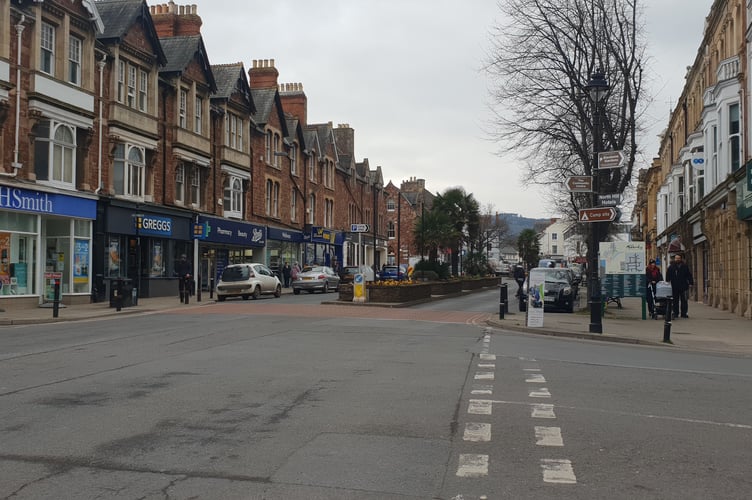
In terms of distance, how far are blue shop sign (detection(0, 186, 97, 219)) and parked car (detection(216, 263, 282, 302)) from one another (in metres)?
6.20

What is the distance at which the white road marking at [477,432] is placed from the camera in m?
6.28

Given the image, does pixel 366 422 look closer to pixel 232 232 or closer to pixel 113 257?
pixel 113 257

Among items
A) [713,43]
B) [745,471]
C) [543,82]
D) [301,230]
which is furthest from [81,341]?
[301,230]

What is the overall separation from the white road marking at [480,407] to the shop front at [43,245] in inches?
680

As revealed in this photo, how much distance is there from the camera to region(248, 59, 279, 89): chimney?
47844mm

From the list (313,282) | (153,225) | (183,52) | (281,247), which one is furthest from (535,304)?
(281,247)

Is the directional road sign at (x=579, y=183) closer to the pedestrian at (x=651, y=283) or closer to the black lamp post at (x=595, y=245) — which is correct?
the black lamp post at (x=595, y=245)

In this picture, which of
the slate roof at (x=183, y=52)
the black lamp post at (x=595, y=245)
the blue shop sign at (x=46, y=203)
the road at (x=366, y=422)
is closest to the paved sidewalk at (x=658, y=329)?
the black lamp post at (x=595, y=245)

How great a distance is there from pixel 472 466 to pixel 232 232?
1407 inches

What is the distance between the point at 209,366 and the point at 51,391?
2.51 metres

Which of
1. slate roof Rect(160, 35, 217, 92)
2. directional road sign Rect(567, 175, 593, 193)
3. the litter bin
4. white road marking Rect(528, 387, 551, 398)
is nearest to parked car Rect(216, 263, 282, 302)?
the litter bin

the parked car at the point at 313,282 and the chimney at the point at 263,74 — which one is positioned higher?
the chimney at the point at 263,74

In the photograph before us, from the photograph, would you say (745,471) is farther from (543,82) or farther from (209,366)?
(543,82)

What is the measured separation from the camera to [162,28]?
3794cm
